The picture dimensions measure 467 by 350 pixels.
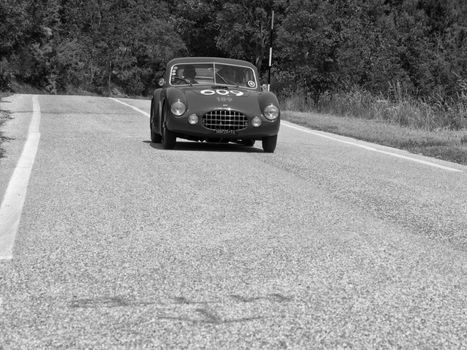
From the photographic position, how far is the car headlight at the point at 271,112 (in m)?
11.2

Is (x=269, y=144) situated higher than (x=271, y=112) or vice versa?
(x=271, y=112)

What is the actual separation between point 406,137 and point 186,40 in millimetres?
53811

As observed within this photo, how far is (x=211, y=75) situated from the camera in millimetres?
12312

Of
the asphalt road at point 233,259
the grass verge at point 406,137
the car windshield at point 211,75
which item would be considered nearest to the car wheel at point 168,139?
the car windshield at point 211,75

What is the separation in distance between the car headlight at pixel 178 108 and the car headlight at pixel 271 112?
1185 millimetres

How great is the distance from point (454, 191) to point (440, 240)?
102 inches

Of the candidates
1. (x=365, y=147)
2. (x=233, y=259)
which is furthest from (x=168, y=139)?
(x=233, y=259)

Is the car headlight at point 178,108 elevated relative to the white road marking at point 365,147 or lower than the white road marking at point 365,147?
elevated

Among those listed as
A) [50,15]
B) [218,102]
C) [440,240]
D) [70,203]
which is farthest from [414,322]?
[50,15]

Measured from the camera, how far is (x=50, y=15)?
2269 inches

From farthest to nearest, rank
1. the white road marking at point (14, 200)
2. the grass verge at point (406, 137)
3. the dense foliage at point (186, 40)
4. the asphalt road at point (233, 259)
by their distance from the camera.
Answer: the dense foliage at point (186, 40), the grass verge at point (406, 137), the white road marking at point (14, 200), the asphalt road at point (233, 259)

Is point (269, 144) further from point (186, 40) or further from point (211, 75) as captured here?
point (186, 40)

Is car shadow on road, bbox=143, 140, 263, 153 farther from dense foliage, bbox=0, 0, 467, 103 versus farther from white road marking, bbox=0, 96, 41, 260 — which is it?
dense foliage, bbox=0, 0, 467, 103

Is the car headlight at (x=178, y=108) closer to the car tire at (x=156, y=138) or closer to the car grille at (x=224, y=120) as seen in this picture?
the car grille at (x=224, y=120)
